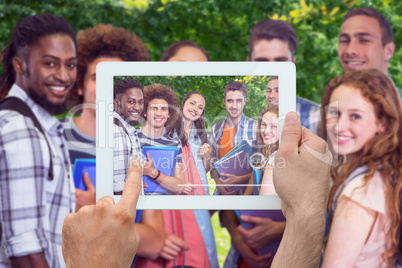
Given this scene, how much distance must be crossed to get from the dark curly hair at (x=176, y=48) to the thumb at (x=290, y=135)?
1.25 meters

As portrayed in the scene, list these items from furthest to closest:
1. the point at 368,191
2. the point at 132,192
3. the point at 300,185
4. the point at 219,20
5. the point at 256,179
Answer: the point at 219,20, the point at 368,191, the point at 256,179, the point at 300,185, the point at 132,192

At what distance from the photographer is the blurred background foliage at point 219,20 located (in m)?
2.06

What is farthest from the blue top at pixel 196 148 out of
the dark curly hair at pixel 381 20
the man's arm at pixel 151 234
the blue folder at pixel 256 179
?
the dark curly hair at pixel 381 20

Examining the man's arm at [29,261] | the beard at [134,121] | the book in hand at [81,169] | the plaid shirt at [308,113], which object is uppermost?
the plaid shirt at [308,113]

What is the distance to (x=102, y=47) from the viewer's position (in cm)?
201

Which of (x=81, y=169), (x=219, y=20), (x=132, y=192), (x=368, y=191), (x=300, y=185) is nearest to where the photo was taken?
(x=132, y=192)

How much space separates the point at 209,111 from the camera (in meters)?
1.02

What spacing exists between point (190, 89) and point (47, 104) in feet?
3.95

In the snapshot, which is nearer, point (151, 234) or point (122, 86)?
point (122, 86)

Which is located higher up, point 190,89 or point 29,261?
point 190,89

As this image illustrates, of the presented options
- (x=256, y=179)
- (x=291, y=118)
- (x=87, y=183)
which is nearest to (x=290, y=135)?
(x=291, y=118)

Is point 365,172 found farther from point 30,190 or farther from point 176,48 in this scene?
point 30,190

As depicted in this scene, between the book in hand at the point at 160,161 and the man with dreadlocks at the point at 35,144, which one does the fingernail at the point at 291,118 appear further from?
the man with dreadlocks at the point at 35,144

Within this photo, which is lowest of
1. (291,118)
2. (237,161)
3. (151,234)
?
(151,234)
